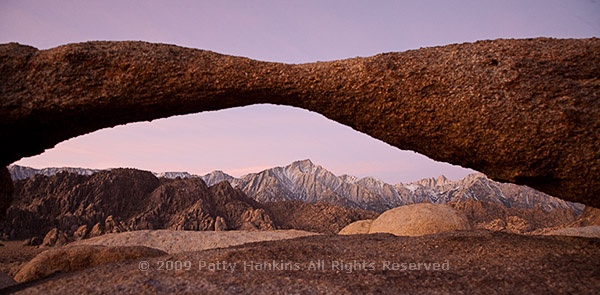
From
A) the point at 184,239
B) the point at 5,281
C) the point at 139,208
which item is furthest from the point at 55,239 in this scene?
the point at 5,281

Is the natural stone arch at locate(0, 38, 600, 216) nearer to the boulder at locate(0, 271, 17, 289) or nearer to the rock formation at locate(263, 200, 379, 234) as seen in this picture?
the boulder at locate(0, 271, 17, 289)

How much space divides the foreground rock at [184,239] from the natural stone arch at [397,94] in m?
7.85

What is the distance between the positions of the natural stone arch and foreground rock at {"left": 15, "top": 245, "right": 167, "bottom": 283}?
2.44 meters

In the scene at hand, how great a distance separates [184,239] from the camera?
13.0m

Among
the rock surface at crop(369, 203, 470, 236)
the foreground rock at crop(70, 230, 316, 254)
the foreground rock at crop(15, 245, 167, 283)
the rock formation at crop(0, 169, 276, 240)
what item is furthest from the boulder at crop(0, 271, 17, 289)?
the rock formation at crop(0, 169, 276, 240)

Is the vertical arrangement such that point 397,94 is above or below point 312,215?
above

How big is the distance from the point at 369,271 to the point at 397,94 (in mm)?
2499

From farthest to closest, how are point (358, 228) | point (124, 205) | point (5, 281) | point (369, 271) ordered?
1. point (124, 205)
2. point (358, 228)
3. point (5, 281)
4. point (369, 271)

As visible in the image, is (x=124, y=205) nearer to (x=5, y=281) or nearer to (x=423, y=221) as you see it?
(x=5, y=281)

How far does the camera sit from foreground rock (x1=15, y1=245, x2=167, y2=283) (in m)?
6.47

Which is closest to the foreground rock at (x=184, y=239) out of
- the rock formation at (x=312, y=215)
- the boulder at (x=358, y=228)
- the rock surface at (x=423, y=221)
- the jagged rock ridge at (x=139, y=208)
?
the boulder at (x=358, y=228)

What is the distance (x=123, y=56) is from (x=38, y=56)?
1.24 metres

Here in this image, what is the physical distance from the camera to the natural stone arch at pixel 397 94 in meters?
4.54

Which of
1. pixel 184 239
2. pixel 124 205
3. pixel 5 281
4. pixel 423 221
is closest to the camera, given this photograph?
pixel 5 281
